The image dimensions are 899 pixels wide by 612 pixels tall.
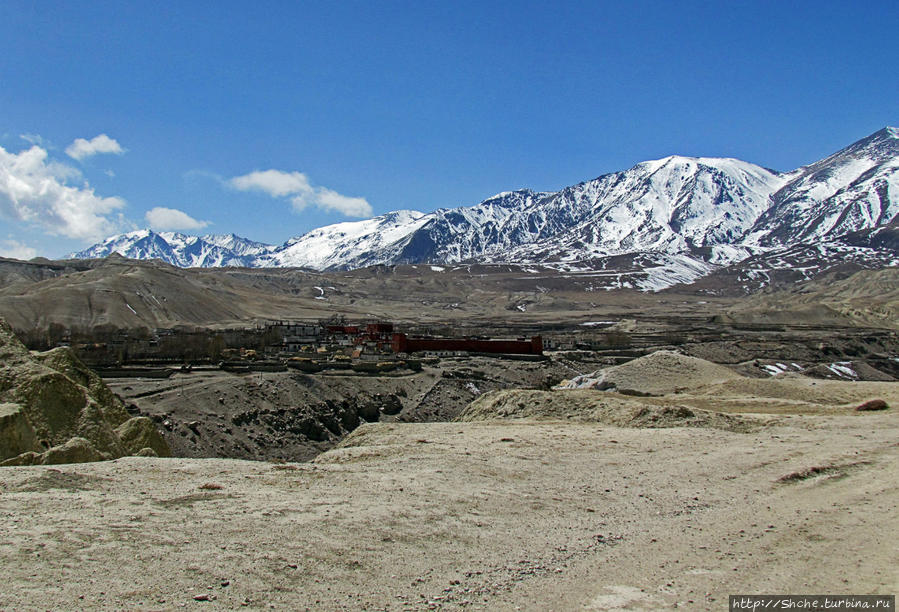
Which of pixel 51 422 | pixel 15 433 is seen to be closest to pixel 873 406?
pixel 51 422

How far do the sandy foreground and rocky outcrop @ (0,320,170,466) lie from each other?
3474 mm

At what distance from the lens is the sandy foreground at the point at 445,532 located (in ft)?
30.7

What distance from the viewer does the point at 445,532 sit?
12562mm

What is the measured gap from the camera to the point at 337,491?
1498 cm

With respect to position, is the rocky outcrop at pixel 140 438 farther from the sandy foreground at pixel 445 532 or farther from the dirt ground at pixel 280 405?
the dirt ground at pixel 280 405

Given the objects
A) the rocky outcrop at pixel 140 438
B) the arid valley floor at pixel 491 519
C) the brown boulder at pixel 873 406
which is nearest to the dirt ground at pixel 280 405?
the rocky outcrop at pixel 140 438

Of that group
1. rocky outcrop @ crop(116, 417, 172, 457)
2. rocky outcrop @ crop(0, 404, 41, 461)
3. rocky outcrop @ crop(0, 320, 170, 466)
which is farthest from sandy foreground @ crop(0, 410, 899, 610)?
rocky outcrop @ crop(116, 417, 172, 457)

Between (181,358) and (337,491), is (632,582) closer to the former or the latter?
(337,491)

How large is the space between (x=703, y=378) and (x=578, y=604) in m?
48.6

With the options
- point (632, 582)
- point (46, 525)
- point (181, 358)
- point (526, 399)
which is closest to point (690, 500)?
point (632, 582)

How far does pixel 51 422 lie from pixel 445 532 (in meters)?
14.4

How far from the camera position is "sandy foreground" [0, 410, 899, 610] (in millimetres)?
9344

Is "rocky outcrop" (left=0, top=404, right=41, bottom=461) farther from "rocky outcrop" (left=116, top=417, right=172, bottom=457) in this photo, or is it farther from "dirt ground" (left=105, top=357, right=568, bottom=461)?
"dirt ground" (left=105, top=357, right=568, bottom=461)

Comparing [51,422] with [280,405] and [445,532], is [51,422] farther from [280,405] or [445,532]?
[280,405]
